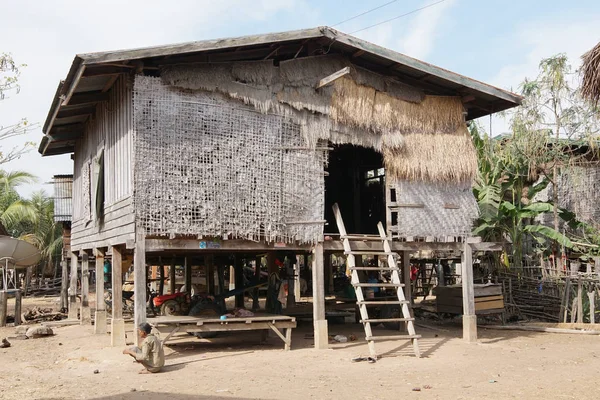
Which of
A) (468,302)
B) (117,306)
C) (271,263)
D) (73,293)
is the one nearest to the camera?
(117,306)

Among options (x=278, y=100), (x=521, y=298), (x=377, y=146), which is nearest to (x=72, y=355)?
(x=278, y=100)

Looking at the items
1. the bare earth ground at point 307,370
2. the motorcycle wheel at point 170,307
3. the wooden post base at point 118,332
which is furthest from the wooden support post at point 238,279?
the wooden post base at point 118,332

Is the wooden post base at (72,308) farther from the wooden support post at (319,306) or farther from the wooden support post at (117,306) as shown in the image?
the wooden support post at (319,306)

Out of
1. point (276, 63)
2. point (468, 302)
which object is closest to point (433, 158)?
point (468, 302)

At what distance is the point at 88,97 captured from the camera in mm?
12836

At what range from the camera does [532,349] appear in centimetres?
1203

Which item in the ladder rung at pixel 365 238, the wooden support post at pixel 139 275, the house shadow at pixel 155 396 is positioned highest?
the ladder rung at pixel 365 238

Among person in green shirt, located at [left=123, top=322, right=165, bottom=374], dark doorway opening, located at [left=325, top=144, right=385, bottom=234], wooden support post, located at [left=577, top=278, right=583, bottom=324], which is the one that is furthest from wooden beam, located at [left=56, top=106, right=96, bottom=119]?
wooden support post, located at [left=577, top=278, right=583, bottom=324]

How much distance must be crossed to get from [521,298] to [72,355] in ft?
38.0

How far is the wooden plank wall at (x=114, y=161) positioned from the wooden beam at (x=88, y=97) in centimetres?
15

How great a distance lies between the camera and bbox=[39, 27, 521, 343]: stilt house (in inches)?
416

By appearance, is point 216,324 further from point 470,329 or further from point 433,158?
point 433,158

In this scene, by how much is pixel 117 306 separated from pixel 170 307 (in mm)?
2142

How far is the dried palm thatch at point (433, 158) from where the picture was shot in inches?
498
